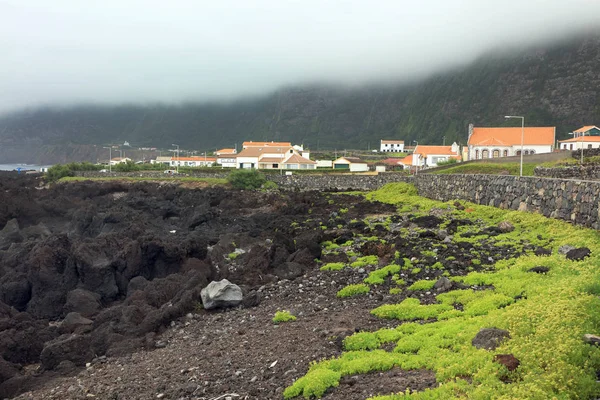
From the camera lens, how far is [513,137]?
104 m

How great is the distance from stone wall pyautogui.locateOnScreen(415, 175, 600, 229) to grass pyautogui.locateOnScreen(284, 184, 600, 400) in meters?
4.00

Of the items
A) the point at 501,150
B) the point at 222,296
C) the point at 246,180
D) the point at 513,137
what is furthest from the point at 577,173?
the point at 513,137

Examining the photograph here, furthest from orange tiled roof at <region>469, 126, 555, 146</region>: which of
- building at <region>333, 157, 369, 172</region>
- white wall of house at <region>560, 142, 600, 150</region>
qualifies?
building at <region>333, 157, 369, 172</region>

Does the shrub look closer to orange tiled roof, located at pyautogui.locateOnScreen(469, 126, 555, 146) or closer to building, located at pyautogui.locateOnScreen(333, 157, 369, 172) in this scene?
building, located at pyautogui.locateOnScreen(333, 157, 369, 172)

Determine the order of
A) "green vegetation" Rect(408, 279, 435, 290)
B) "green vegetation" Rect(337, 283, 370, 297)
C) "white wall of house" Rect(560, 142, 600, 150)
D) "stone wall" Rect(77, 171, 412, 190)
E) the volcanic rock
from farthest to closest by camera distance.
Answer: "white wall of house" Rect(560, 142, 600, 150) → "stone wall" Rect(77, 171, 412, 190) → the volcanic rock → "green vegetation" Rect(337, 283, 370, 297) → "green vegetation" Rect(408, 279, 435, 290)

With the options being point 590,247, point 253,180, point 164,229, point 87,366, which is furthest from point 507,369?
point 253,180

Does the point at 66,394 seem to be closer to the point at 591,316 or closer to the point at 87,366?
the point at 87,366

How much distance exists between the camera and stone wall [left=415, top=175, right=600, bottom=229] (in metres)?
19.5

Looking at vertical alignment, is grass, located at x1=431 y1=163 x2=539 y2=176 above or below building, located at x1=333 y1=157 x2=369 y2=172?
above

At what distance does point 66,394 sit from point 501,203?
2516 cm

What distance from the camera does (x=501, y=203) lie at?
96.6 ft

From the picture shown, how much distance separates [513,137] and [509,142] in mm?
2103

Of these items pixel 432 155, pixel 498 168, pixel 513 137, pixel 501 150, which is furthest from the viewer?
pixel 432 155

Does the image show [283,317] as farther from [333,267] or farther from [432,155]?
[432,155]
